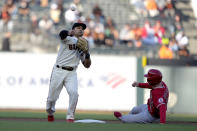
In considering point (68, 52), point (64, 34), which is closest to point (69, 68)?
point (68, 52)

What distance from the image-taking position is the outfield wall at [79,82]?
15727 mm

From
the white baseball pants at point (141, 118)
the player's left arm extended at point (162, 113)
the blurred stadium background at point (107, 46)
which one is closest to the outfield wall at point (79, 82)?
the blurred stadium background at point (107, 46)

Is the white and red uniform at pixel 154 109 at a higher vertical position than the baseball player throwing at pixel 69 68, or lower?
lower

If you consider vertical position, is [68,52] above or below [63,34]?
below

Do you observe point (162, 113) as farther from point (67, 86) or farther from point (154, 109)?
point (67, 86)

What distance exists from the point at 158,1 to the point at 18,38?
623 centimetres

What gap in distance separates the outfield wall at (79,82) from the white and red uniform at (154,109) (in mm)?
6516

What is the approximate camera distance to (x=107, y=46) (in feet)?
61.0

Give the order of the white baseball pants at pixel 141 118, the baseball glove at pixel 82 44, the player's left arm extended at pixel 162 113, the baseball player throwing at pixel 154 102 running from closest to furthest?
the player's left arm extended at pixel 162 113
the baseball player throwing at pixel 154 102
the baseball glove at pixel 82 44
the white baseball pants at pixel 141 118

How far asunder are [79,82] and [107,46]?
3047 mm

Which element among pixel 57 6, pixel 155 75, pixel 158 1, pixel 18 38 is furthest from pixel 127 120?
pixel 158 1

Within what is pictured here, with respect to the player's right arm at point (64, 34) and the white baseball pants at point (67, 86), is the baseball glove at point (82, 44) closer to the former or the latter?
the player's right arm at point (64, 34)

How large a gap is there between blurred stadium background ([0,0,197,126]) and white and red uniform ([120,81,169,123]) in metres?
6.58

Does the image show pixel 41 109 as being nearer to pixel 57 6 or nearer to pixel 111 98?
pixel 111 98
